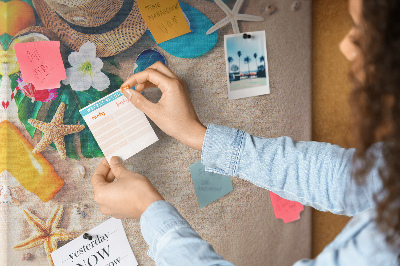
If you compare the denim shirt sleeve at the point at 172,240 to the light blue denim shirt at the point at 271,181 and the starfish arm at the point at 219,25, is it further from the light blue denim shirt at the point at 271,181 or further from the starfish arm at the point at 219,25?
the starfish arm at the point at 219,25

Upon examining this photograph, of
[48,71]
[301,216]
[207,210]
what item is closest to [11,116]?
[48,71]

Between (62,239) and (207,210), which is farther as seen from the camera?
(207,210)

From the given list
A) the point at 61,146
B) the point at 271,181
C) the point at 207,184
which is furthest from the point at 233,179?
the point at 61,146

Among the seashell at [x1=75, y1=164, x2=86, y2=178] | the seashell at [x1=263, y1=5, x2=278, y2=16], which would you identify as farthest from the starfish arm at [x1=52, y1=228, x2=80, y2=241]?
the seashell at [x1=263, y1=5, x2=278, y2=16]

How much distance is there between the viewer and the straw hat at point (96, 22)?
658 mm

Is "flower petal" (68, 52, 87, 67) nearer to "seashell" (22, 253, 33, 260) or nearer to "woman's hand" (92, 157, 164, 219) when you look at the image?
"woman's hand" (92, 157, 164, 219)

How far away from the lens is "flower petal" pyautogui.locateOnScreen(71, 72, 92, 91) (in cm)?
68

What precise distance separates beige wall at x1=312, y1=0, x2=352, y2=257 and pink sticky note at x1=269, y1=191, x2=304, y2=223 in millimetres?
238

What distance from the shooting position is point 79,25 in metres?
0.68

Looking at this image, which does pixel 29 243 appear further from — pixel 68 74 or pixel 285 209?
pixel 285 209

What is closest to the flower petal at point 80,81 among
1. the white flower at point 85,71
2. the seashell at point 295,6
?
the white flower at point 85,71

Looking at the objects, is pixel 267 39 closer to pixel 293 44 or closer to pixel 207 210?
pixel 293 44

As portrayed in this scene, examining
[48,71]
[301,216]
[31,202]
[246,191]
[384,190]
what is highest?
[48,71]

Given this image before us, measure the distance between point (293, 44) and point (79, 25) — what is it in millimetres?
592
